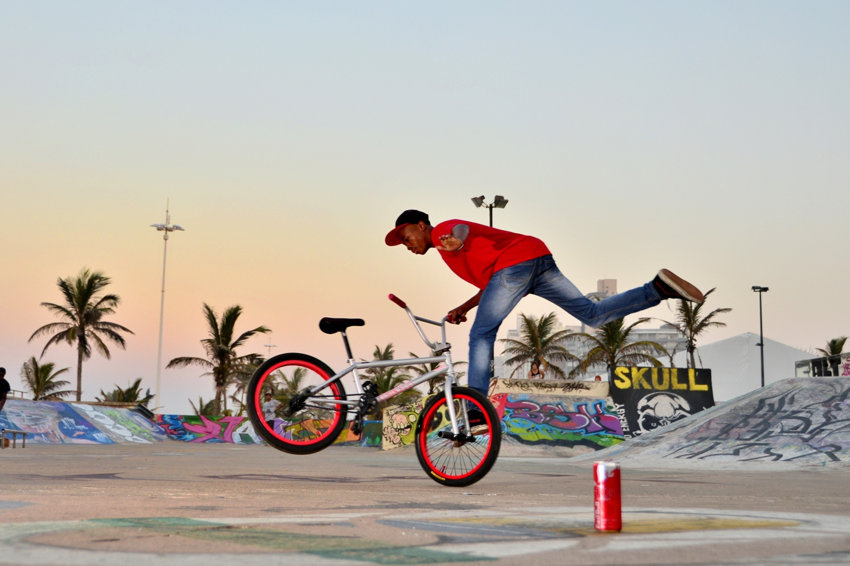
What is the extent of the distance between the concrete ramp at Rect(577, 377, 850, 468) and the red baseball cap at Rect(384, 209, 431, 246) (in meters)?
9.59

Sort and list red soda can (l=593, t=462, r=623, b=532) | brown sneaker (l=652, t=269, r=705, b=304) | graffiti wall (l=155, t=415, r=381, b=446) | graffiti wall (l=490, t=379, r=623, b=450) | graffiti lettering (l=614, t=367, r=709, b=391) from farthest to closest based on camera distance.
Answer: graffiti wall (l=155, t=415, r=381, b=446), graffiti lettering (l=614, t=367, r=709, b=391), graffiti wall (l=490, t=379, r=623, b=450), brown sneaker (l=652, t=269, r=705, b=304), red soda can (l=593, t=462, r=623, b=532)

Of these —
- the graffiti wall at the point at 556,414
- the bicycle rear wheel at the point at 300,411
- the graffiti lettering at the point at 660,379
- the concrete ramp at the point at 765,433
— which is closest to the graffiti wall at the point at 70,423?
the graffiti wall at the point at 556,414

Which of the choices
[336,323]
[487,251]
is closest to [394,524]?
[336,323]

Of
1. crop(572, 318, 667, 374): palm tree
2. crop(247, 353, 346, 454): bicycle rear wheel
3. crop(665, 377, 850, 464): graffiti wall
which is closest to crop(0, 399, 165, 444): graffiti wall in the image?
crop(665, 377, 850, 464): graffiti wall

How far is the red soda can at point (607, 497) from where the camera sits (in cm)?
385

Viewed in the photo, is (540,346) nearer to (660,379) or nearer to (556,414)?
(660,379)

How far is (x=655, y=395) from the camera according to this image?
29.9m

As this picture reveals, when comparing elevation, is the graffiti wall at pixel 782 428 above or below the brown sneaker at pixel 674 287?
below

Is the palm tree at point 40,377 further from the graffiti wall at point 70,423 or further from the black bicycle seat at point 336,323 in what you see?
the black bicycle seat at point 336,323

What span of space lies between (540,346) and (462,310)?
5218cm

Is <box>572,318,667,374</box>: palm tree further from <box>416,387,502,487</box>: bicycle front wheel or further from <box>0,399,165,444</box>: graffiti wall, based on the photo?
<box>416,387,502,487</box>: bicycle front wheel

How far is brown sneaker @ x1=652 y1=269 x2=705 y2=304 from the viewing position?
265 inches

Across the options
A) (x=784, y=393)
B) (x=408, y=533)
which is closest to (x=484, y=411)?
(x=408, y=533)

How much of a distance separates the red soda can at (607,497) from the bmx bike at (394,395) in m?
2.88
